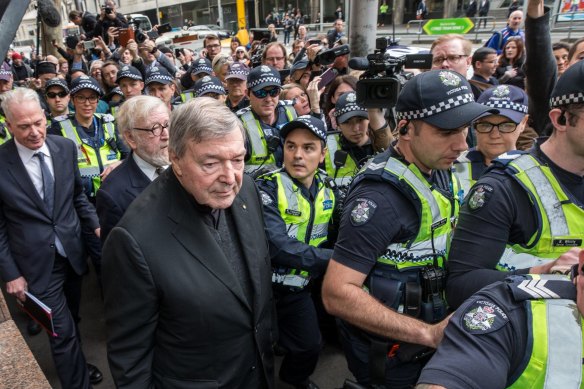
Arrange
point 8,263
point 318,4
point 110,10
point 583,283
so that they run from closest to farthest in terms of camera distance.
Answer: point 583,283
point 8,263
point 110,10
point 318,4

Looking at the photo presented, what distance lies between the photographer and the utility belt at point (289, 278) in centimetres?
274

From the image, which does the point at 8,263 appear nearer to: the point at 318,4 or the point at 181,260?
the point at 181,260

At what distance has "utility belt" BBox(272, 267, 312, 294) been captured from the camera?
274 cm

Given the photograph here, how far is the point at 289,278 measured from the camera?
275 centimetres

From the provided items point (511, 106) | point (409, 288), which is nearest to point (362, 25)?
point (511, 106)

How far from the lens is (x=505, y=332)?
115 cm

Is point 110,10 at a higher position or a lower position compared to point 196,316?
higher

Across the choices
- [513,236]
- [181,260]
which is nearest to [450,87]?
[513,236]

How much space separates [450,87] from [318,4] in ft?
130

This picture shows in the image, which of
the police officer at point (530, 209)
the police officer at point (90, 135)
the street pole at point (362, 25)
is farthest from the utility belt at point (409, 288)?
the street pole at point (362, 25)

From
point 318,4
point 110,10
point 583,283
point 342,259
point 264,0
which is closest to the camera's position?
point 583,283

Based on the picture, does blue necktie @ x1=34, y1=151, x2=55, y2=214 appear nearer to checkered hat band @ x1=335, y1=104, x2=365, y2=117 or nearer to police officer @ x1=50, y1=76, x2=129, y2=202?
police officer @ x1=50, y1=76, x2=129, y2=202

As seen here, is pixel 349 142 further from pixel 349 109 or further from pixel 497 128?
pixel 497 128

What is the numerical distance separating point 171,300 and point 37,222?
1.75m
